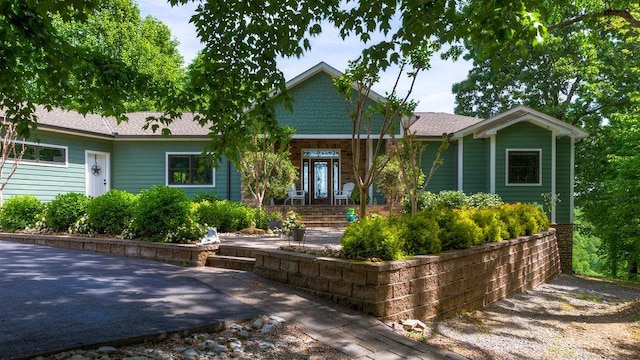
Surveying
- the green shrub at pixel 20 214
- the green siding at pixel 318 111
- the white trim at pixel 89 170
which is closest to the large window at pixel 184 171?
the white trim at pixel 89 170

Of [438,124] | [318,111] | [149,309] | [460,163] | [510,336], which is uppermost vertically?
[318,111]

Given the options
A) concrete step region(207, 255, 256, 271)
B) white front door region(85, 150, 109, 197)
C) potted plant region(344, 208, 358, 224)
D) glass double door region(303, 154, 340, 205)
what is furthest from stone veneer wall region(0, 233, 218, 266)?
glass double door region(303, 154, 340, 205)

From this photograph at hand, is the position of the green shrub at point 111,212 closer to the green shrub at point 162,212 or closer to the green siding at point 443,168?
the green shrub at point 162,212

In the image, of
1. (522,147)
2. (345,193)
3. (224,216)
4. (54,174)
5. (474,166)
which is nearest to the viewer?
(224,216)

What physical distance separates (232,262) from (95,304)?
2634 mm

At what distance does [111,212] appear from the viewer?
8.62 meters

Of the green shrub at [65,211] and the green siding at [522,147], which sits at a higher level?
the green siding at [522,147]

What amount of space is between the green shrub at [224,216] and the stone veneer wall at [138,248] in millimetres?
2022

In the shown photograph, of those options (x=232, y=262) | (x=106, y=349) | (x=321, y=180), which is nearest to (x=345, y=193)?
(x=321, y=180)

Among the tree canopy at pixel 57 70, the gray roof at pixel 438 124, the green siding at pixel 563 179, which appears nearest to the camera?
the tree canopy at pixel 57 70

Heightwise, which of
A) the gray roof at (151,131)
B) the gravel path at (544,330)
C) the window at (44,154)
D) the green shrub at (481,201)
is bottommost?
the gravel path at (544,330)

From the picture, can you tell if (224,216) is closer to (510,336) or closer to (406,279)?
(406,279)

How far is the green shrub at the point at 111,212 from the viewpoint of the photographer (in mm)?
8594

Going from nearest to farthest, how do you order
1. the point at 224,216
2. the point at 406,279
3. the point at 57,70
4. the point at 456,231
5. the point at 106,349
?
the point at 106,349
the point at 57,70
the point at 406,279
the point at 456,231
the point at 224,216
